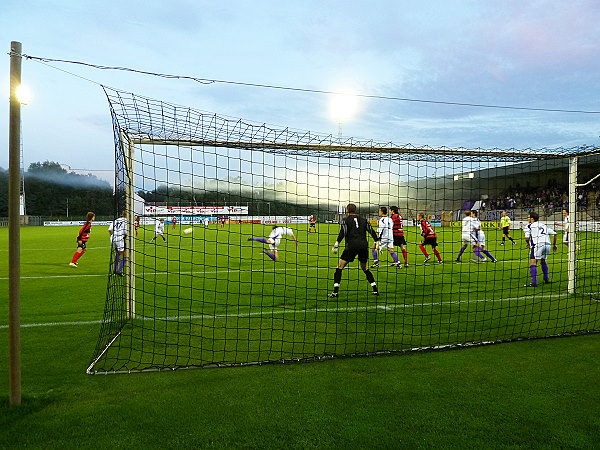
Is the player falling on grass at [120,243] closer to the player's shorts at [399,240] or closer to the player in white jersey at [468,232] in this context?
the player's shorts at [399,240]

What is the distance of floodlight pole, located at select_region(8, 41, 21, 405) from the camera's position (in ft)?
11.8

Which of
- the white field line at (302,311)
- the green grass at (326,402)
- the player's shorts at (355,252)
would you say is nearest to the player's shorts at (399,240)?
the player's shorts at (355,252)

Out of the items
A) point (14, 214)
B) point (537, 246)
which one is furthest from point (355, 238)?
point (14, 214)

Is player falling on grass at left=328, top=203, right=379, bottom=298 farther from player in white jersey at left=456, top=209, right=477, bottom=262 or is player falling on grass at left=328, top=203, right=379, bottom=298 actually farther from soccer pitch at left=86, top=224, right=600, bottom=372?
player in white jersey at left=456, top=209, right=477, bottom=262

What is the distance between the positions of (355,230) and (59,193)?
8493cm

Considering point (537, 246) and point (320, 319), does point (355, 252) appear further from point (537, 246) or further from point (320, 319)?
point (537, 246)

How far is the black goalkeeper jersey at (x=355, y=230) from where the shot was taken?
9.03 meters

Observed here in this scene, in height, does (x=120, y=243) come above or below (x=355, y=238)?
below

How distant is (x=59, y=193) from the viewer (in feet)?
265

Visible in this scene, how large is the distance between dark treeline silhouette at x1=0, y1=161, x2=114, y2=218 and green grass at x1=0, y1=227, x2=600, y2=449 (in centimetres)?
7332

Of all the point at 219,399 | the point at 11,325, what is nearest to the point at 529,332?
the point at 219,399

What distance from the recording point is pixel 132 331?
629 cm

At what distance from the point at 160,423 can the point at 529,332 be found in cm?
511

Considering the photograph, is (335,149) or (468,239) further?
(468,239)
